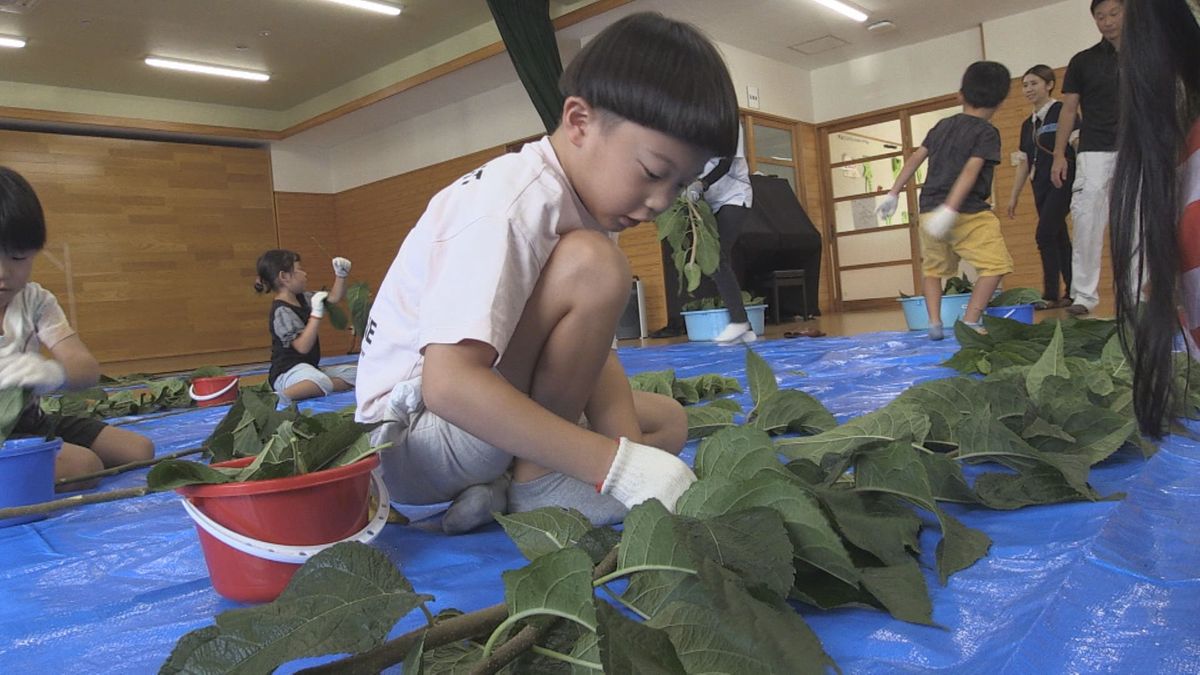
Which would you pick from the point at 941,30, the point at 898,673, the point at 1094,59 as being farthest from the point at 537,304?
the point at 941,30

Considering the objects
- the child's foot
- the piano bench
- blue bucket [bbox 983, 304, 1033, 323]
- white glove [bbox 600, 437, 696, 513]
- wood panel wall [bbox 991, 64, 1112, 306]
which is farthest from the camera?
wood panel wall [bbox 991, 64, 1112, 306]

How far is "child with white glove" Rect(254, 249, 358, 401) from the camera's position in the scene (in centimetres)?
327

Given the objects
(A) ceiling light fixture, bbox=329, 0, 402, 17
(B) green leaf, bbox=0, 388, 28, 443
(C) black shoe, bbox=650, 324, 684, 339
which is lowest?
(C) black shoe, bbox=650, 324, 684, 339

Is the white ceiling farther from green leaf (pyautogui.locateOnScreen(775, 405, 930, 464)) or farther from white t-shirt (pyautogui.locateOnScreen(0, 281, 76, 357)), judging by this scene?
green leaf (pyautogui.locateOnScreen(775, 405, 930, 464))

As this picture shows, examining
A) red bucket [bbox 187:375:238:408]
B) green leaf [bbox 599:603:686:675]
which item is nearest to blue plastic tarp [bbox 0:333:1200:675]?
green leaf [bbox 599:603:686:675]

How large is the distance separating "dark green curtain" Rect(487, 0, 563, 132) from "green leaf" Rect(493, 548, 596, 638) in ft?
17.8

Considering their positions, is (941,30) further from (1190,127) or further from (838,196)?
(1190,127)

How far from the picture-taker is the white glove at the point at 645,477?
834 mm

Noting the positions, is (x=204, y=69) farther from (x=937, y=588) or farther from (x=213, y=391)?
(x=937, y=588)

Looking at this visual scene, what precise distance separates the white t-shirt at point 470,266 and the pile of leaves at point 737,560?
23cm

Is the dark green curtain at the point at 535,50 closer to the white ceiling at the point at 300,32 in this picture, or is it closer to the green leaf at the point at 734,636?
the white ceiling at the point at 300,32

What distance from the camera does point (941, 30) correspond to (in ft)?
23.0

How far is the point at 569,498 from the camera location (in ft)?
3.42

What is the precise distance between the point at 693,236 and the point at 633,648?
13.8ft
